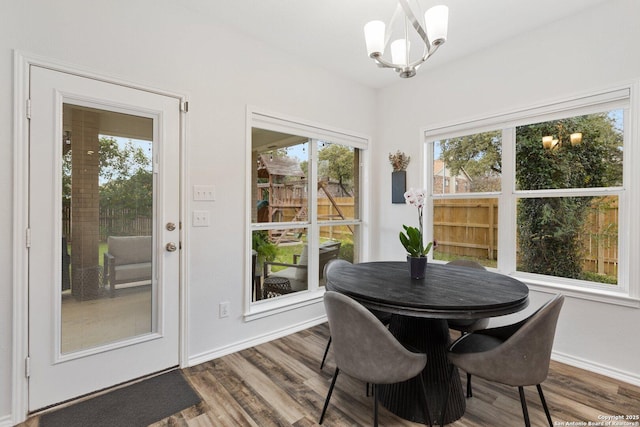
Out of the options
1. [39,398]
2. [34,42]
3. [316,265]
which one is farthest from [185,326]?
[34,42]

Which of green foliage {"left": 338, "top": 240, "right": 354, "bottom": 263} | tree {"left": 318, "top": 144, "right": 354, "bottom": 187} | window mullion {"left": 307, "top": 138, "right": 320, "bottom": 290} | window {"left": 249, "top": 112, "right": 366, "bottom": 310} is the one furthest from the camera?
green foliage {"left": 338, "top": 240, "right": 354, "bottom": 263}

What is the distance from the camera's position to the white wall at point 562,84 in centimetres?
216

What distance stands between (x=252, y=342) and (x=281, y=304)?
1.38 feet

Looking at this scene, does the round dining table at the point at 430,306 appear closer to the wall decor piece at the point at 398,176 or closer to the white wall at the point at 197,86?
the white wall at the point at 197,86

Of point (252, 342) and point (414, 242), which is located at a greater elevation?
point (414, 242)

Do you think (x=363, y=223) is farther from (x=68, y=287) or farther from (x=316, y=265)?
(x=68, y=287)

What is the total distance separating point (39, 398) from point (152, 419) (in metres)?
0.69

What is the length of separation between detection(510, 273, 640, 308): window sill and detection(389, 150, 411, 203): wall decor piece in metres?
1.35

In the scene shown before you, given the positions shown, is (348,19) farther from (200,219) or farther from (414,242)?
(200,219)

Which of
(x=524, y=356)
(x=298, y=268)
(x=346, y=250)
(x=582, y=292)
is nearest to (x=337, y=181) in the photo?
(x=346, y=250)

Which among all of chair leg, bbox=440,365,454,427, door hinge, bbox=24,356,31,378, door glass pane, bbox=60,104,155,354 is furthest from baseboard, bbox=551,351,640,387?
door hinge, bbox=24,356,31,378

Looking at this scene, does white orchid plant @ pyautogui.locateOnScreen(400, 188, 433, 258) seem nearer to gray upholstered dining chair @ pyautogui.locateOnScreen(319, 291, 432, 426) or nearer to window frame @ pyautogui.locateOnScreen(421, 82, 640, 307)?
gray upholstered dining chair @ pyautogui.locateOnScreen(319, 291, 432, 426)

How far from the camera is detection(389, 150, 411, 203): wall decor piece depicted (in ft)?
11.4

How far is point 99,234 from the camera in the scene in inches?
79.9
